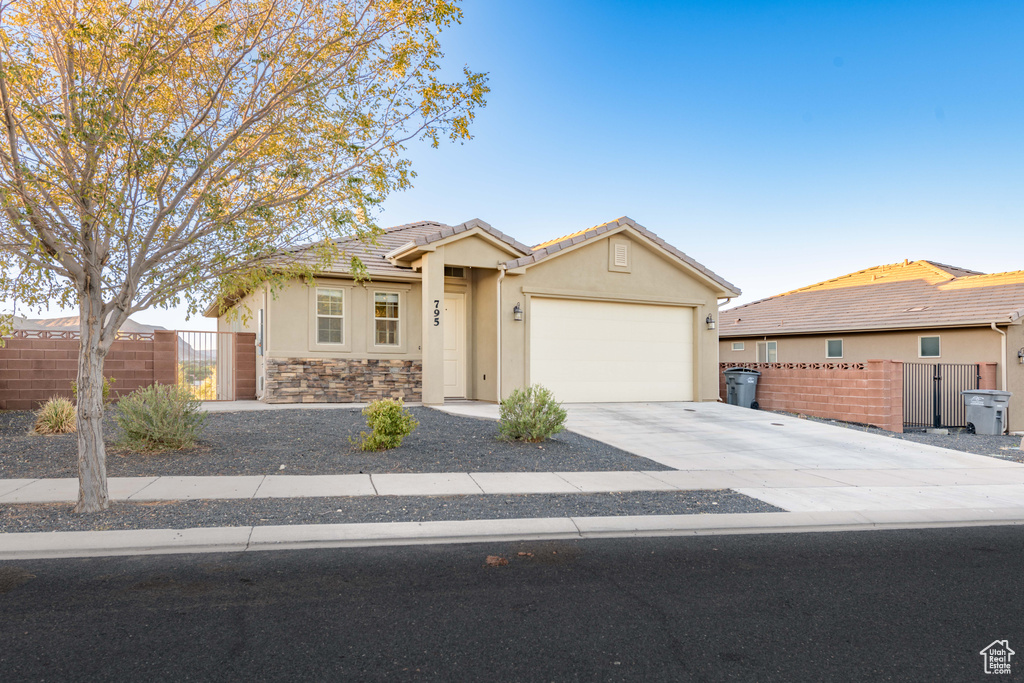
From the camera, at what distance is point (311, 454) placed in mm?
9258

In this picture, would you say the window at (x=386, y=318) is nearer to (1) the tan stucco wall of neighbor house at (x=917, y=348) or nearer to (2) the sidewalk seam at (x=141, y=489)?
(2) the sidewalk seam at (x=141, y=489)

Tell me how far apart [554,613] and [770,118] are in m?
Result: 17.8

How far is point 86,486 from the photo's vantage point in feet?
20.1

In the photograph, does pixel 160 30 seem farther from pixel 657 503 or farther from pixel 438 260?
pixel 438 260

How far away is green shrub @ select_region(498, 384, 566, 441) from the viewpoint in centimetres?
1034

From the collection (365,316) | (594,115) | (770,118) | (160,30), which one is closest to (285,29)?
(160,30)

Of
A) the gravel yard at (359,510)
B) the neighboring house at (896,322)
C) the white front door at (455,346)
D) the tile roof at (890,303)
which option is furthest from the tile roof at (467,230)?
the tile roof at (890,303)

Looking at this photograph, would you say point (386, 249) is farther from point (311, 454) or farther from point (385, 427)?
point (311, 454)

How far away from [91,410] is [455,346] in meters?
10.7

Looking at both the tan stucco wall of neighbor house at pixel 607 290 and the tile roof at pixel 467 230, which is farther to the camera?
the tan stucco wall of neighbor house at pixel 607 290

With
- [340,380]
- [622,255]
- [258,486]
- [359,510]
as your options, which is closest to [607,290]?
[622,255]

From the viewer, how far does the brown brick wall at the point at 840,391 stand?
15.2 meters

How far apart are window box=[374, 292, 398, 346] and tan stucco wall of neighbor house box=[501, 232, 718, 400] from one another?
3095mm

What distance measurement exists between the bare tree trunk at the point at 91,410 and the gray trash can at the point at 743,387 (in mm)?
16428
